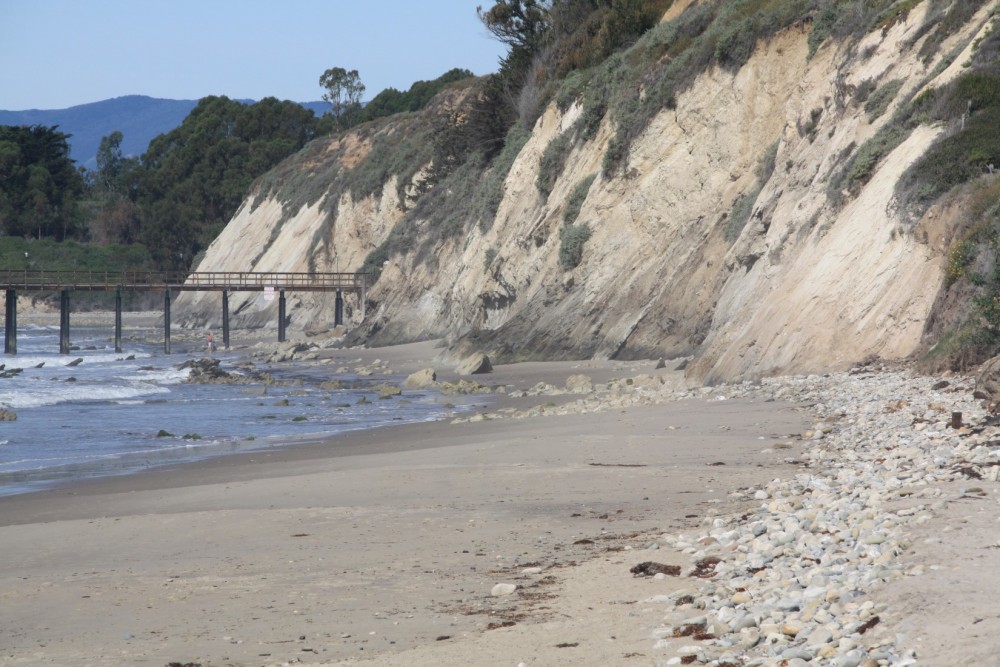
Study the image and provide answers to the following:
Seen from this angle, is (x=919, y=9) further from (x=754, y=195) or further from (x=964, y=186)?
(x=964, y=186)

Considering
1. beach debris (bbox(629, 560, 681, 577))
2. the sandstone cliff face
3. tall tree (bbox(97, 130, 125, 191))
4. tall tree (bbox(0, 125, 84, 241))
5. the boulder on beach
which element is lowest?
beach debris (bbox(629, 560, 681, 577))

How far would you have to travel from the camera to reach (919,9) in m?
23.5

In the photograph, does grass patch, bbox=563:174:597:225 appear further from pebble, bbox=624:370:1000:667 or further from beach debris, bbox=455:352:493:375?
pebble, bbox=624:370:1000:667

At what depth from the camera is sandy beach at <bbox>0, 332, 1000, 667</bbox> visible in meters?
5.76

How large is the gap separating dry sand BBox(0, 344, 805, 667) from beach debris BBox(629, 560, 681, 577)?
0.09 m

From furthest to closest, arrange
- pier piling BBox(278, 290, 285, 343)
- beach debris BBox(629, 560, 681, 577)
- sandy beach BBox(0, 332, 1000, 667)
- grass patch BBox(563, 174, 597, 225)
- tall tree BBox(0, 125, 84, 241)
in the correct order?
tall tree BBox(0, 125, 84, 241), pier piling BBox(278, 290, 285, 343), grass patch BBox(563, 174, 597, 225), beach debris BBox(629, 560, 681, 577), sandy beach BBox(0, 332, 1000, 667)

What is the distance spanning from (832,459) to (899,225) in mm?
8633

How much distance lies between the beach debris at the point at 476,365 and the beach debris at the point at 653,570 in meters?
22.8

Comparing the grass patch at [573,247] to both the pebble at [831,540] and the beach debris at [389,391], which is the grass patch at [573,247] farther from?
the pebble at [831,540]

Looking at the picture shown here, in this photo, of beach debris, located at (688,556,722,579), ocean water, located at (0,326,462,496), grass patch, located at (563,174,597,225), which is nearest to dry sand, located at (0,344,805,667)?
beach debris, located at (688,556,722,579)

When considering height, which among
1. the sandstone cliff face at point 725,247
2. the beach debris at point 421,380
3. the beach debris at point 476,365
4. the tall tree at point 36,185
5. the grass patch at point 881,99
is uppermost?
the tall tree at point 36,185

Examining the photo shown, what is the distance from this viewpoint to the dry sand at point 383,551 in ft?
19.9

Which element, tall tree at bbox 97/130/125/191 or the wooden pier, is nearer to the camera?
the wooden pier

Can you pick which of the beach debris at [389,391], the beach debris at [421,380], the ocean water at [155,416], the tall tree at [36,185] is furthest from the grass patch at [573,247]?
the tall tree at [36,185]
